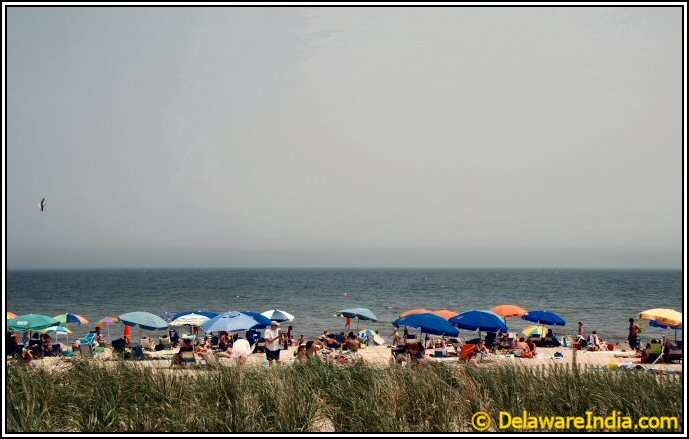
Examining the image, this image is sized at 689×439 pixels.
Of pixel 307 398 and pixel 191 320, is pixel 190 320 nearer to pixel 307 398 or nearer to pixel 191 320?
pixel 191 320

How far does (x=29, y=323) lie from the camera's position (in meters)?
19.7

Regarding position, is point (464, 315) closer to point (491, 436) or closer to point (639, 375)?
point (639, 375)

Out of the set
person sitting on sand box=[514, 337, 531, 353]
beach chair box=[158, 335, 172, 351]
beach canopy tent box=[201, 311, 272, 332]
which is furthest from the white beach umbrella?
person sitting on sand box=[514, 337, 531, 353]

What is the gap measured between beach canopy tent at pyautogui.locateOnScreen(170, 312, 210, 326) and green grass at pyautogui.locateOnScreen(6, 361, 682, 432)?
1047 centimetres

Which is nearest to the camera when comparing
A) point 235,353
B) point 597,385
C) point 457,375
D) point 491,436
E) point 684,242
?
point 491,436

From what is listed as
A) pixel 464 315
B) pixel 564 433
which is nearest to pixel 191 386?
pixel 564 433

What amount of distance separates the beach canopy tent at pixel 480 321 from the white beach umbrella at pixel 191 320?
9.67 m

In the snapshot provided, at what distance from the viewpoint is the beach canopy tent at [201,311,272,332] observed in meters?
17.8

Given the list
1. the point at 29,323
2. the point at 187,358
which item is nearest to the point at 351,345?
the point at 187,358

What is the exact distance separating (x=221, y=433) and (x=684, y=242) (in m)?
7.70

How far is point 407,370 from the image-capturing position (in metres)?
10.3

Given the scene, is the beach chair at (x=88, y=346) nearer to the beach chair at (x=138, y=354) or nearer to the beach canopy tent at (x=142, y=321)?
the beach canopy tent at (x=142, y=321)

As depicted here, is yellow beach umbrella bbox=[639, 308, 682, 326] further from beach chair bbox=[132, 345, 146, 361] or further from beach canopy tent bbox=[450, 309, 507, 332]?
beach chair bbox=[132, 345, 146, 361]

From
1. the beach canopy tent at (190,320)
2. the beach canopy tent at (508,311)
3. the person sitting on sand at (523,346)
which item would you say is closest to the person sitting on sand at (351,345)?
the beach canopy tent at (190,320)
